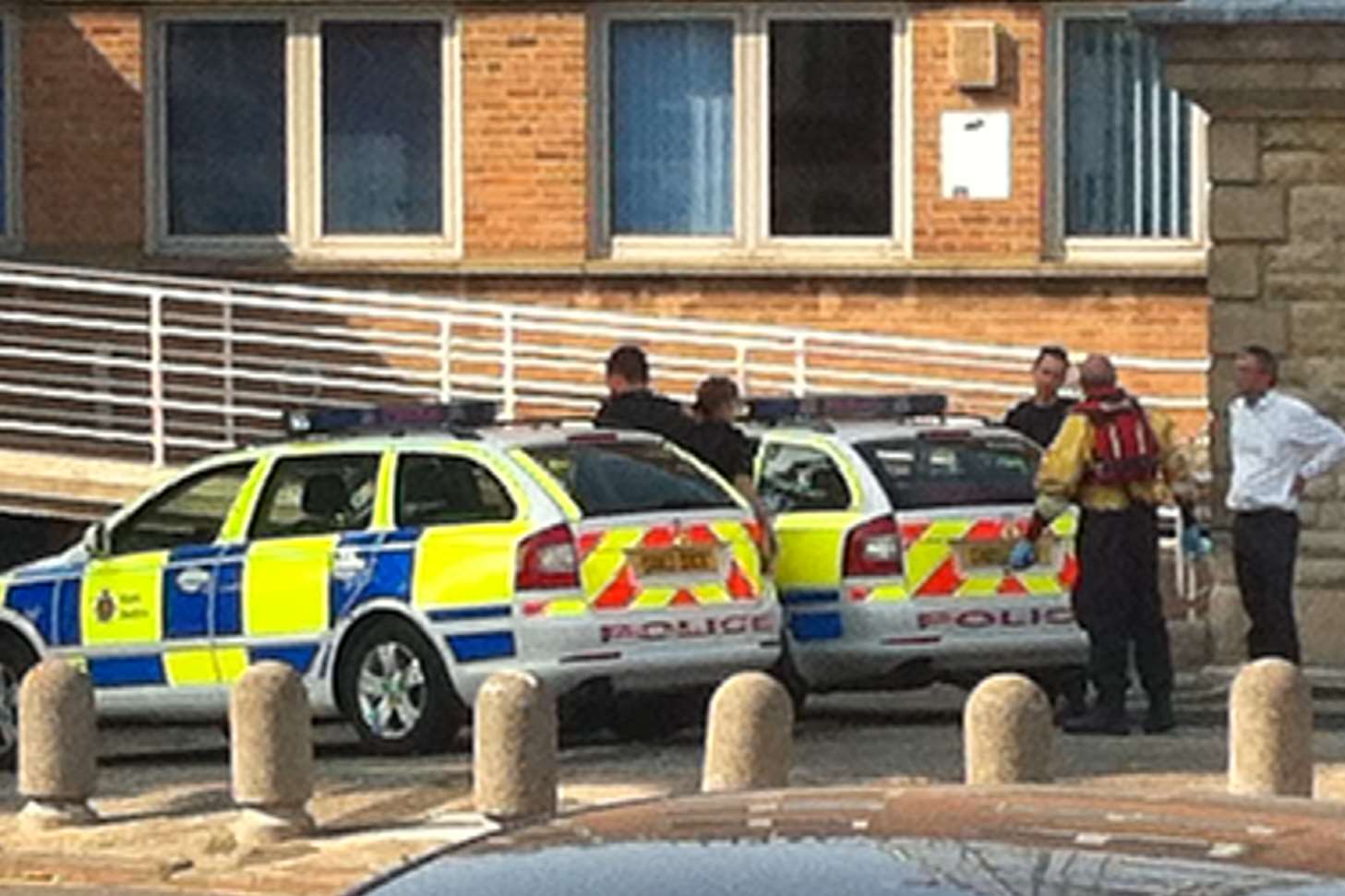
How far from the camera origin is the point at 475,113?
30.8m

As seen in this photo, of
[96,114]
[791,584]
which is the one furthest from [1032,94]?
[791,584]

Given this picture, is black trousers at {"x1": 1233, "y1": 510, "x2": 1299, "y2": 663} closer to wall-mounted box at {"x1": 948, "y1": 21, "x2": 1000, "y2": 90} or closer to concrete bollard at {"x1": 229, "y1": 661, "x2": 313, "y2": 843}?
concrete bollard at {"x1": 229, "y1": 661, "x2": 313, "y2": 843}

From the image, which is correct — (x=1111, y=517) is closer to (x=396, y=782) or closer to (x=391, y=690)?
(x=391, y=690)

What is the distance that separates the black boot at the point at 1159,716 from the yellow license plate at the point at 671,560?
218 centimetres

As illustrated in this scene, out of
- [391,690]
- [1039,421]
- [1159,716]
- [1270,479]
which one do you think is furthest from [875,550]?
[1039,421]

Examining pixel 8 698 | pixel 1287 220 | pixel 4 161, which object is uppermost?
pixel 4 161

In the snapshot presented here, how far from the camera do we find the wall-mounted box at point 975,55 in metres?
30.0

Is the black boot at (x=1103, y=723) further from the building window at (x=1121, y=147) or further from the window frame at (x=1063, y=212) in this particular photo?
the building window at (x=1121, y=147)

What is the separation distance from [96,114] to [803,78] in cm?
484

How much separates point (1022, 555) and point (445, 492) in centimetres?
256

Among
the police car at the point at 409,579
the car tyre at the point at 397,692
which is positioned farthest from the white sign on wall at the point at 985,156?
the car tyre at the point at 397,692

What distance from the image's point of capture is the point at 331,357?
29797 mm

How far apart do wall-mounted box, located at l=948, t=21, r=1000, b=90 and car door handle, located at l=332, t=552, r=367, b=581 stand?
37.5 ft

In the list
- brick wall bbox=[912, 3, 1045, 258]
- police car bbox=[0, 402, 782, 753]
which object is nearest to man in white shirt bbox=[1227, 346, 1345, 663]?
police car bbox=[0, 402, 782, 753]
